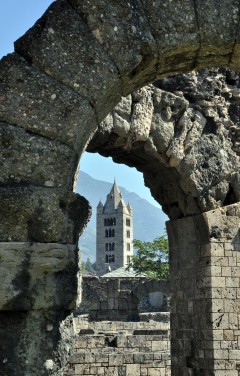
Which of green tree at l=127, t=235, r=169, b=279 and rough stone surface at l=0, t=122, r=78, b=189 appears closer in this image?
rough stone surface at l=0, t=122, r=78, b=189

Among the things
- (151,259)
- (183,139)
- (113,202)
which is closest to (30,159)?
(183,139)

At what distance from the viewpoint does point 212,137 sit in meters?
9.29

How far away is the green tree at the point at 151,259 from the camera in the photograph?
5000 cm

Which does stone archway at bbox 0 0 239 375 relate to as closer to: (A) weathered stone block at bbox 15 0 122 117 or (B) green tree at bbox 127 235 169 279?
(A) weathered stone block at bbox 15 0 122 117

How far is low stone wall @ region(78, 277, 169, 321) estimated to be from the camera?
93.0 ft

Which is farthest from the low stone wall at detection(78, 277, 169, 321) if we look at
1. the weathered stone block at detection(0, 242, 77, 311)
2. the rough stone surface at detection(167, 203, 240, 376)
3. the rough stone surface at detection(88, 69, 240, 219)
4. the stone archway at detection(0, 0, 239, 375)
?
the weathered stone block at detection(0, 242, 77, 311)

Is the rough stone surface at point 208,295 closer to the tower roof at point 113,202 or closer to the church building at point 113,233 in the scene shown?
the church building at point 113,233

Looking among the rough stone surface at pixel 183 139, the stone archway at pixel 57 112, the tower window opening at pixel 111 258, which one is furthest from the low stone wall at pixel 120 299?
the tower window opening at pixel 111 258

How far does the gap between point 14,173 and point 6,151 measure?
16 centimetres

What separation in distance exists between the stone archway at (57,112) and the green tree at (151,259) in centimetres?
4488

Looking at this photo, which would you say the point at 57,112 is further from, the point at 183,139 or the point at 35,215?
the point at 183,139

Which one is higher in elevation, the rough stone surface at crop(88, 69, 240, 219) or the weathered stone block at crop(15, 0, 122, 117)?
the rough stone surface at crop(88, 69, 240, 219)

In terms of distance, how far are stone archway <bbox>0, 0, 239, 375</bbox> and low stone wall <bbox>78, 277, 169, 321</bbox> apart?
2384cm

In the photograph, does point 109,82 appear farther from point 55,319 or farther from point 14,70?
point 55,319
